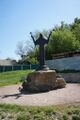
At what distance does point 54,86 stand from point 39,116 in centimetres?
643

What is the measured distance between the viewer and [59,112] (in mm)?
9812

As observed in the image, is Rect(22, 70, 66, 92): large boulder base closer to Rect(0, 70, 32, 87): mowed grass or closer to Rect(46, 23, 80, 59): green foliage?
Rect(0, 70, 32, 87): mowed grass

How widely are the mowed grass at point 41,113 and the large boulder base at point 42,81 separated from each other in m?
4.75

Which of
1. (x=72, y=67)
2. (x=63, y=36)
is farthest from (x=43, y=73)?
(x=63, y=36)

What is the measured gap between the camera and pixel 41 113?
977cm

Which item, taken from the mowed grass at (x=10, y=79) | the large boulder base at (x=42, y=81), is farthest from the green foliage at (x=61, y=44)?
the large boulder base at (x=42, y=81)

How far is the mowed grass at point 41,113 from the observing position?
942 centimetres

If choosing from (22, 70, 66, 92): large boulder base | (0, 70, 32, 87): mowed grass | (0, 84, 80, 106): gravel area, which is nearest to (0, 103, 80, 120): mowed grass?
(0, 84, 80, 106): gravel area

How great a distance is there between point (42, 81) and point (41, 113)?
592cm

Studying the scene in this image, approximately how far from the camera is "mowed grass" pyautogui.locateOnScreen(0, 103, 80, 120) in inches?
371

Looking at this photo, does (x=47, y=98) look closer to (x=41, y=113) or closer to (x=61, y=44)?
(x=41, y=113)

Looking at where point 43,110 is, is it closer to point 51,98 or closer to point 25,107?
point 25,107

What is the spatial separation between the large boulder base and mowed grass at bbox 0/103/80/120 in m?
4.75

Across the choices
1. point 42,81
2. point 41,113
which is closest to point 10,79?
point 42,81
